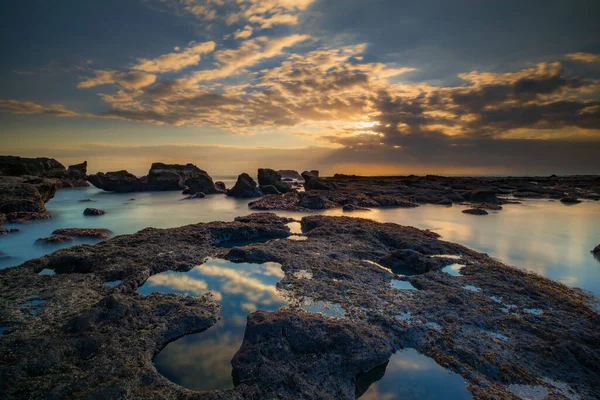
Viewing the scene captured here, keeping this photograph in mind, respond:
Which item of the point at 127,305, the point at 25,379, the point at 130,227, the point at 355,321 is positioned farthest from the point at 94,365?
the point at 130,227

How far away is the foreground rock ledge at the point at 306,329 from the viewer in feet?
12.6

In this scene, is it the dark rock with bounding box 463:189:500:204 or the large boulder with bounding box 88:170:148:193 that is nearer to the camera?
the dark rock with bounding box 463:189:500:204

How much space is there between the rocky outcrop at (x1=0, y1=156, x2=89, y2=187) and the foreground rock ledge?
2598 centimetres

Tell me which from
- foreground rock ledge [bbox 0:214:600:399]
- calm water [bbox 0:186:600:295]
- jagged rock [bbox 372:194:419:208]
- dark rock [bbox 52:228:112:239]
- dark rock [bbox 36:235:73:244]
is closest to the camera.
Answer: foreground rock ledge [bbox 0:214:600:399]

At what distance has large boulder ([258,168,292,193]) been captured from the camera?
35.4 m

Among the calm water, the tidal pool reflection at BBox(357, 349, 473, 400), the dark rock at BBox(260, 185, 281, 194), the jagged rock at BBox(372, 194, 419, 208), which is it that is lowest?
the tidal pool reflection at BBox(357, 349, 473, 400)

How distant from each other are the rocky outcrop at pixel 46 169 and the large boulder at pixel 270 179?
2017 cm

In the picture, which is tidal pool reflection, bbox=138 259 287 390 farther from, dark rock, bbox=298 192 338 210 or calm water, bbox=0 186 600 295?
dark rock, bbox=298 192 338 210

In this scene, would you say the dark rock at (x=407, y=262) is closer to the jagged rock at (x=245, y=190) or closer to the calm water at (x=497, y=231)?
the calm water at (x=497, y=231)

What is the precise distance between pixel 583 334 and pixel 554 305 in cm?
122

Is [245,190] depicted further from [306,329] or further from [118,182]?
[306,329]

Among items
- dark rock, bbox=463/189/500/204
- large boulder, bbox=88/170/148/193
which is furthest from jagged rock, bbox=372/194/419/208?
large boulder, bbox=88/170/148/193

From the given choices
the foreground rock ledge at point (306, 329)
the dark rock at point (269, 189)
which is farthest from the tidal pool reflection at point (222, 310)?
the dark rock at point (269, 189)

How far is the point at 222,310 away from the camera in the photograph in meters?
6.12
